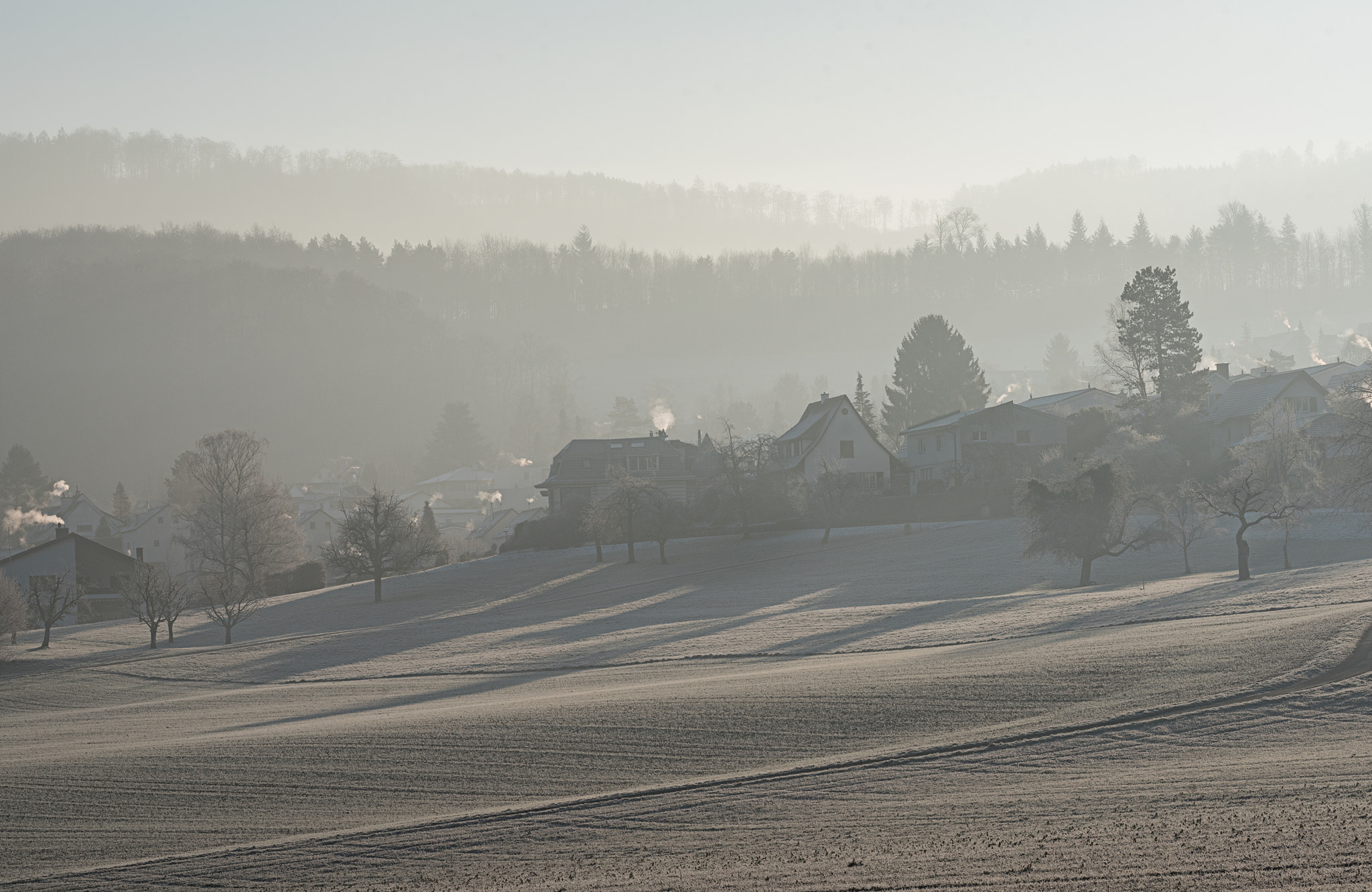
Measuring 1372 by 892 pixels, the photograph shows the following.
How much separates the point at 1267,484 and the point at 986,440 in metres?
33.1

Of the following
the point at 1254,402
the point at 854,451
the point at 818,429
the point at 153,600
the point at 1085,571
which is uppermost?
the point at 818,429

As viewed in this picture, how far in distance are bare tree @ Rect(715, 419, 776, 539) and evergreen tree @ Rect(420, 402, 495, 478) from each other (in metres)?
98.8

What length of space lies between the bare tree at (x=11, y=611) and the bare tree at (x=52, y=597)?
0.82m

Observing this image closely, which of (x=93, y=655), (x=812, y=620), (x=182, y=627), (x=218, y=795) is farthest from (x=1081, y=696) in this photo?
(x=182, y=627)

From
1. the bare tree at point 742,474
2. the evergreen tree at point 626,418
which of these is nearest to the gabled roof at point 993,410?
the bare tree at point 742,474

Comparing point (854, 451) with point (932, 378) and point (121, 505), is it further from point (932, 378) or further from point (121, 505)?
point (121, 505)

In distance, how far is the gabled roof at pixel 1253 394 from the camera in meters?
81.8

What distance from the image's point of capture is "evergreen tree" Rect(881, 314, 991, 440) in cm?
11869

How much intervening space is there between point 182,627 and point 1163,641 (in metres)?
52.6

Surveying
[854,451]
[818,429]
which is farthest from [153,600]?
[854,451]

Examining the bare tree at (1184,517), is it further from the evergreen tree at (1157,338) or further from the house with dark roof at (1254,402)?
the evergreen tree at (1157,338)

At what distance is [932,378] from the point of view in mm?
119375

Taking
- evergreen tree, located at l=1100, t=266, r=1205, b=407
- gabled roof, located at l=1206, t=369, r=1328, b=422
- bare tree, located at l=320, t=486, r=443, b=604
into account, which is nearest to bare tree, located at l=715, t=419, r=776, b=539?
bare tree, located at l=320, t=486, r=443, b=604

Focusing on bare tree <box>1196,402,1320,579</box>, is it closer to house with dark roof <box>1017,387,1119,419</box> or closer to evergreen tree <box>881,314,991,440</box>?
house with dark roof <box>1017,387,1119,419</box>
